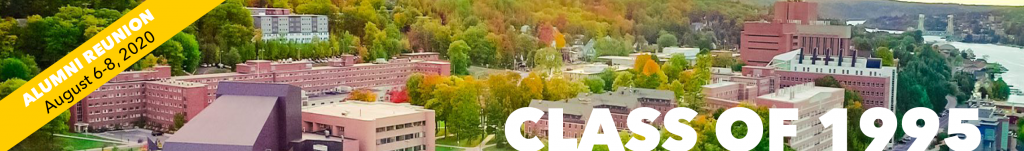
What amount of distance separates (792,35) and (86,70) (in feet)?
13.4

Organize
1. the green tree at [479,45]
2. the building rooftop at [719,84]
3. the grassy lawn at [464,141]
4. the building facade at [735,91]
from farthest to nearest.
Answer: the green tree at [479,45] < the building rooftop at [719,84] < the building facade at [735,91] < the grassy lawn at [464,141]

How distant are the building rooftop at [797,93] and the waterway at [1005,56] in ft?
3.55

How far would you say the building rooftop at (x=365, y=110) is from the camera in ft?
20.9

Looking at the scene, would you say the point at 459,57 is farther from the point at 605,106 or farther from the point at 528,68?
the point at 605,106

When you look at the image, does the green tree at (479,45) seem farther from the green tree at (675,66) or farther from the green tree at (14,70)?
the green tree at (14,70)

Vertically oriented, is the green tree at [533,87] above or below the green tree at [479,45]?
below

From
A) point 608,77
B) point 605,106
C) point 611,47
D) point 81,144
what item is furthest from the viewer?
point 611,47

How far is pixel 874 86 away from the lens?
753cm

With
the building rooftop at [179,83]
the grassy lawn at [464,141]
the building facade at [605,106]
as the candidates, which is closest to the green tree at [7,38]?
the building rooftop at [179,83]

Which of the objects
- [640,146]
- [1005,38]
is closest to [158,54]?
[640,146]

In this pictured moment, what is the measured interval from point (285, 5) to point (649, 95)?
228 centimetres

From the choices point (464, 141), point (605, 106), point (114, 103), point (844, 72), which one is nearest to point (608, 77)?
point (605, 106)

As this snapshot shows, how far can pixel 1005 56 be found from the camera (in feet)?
26.0

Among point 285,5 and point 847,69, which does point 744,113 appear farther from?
point 285,5
